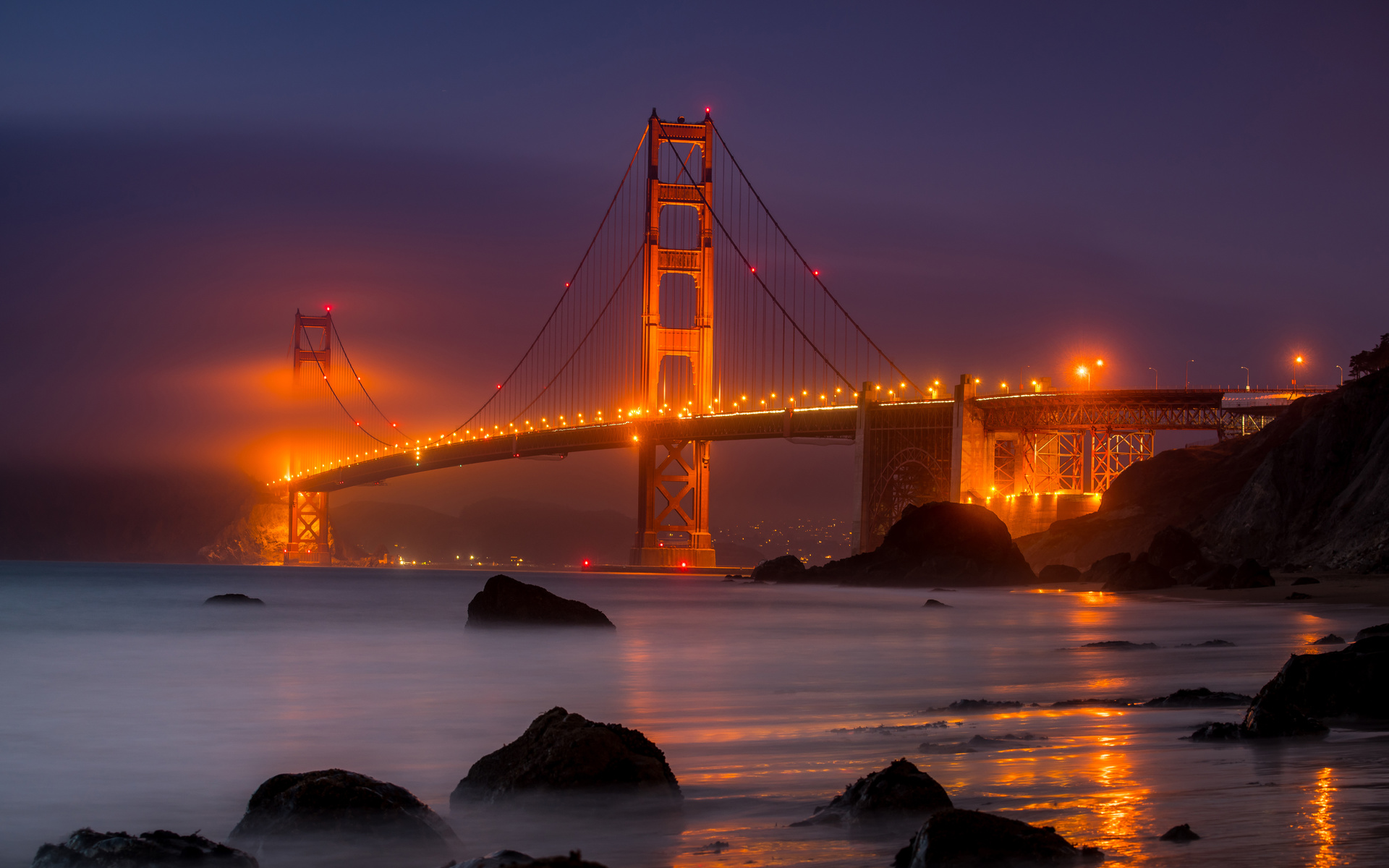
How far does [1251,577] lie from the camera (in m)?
27.3

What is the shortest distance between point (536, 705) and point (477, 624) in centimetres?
927

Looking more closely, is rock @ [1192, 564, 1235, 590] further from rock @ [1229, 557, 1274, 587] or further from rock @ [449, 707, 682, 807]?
rock @ [449, 707, 682, 807]

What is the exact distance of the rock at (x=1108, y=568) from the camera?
35.0 m

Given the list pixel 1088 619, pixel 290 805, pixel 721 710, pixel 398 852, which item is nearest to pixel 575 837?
pixel 398 852

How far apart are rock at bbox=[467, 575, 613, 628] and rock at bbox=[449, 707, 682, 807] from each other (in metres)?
12.0

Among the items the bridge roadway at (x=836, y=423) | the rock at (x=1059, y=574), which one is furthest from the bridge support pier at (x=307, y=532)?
the rock at (x=1059, y=574)

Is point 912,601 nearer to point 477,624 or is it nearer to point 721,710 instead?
point 477,624

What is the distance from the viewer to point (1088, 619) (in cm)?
2341

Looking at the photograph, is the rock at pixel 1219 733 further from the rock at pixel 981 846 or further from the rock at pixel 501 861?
the rock at pixel 501 861

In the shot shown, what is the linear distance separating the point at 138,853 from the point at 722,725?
550 cm

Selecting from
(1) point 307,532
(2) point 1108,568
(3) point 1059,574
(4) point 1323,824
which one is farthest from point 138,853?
(1) point 307,532

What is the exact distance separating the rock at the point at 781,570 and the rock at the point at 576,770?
154 feet

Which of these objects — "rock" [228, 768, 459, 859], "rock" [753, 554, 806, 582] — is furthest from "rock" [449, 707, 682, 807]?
"rock" [753, 554, 806, 582]

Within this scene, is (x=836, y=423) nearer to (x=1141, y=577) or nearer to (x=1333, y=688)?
(x=1141, y=577)
